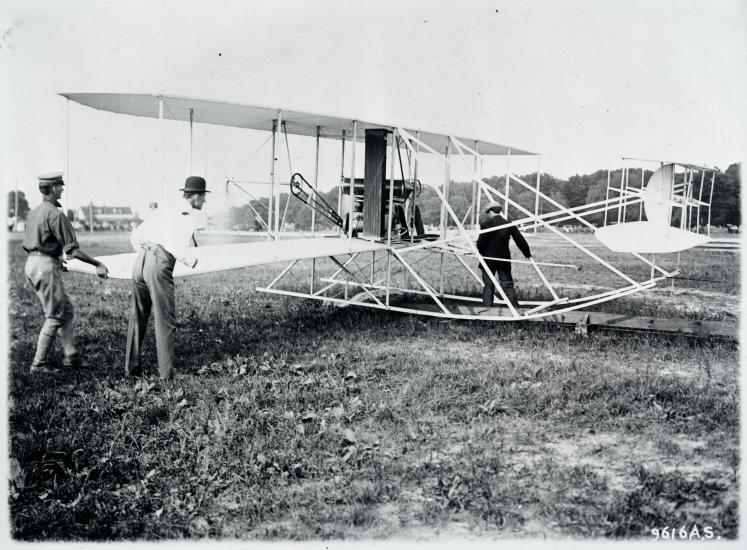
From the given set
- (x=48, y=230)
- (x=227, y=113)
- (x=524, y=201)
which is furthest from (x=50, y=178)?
(x=524, y=201)

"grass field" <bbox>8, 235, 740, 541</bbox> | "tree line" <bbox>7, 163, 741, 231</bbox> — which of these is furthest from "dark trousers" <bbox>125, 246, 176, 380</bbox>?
"tree line" <bbox>7, 163, 741, 231</bbox>

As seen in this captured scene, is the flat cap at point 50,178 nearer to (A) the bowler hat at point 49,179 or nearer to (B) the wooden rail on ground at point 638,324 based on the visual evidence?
(A) the bowler hat at point 49,179

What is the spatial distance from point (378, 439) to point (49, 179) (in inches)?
161

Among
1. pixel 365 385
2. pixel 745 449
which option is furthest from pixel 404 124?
pixel 745 449

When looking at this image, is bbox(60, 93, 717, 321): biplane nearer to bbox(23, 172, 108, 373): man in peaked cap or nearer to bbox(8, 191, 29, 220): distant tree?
bbox(23, 172, 108, 373): man in peaked cap

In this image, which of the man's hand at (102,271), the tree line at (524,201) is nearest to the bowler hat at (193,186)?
the man's hand at (102,271)

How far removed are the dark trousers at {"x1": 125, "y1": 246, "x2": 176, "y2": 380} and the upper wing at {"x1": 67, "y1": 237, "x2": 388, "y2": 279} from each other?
0.16 metres

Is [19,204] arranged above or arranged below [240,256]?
above

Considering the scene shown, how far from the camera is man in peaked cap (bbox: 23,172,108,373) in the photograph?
5.53m

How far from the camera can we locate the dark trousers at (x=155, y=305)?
5586 mm

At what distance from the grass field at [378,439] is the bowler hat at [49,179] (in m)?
1.93

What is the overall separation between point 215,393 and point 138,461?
1347 mm

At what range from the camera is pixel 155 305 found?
561 cm

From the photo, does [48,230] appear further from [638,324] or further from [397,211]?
[638,324]
